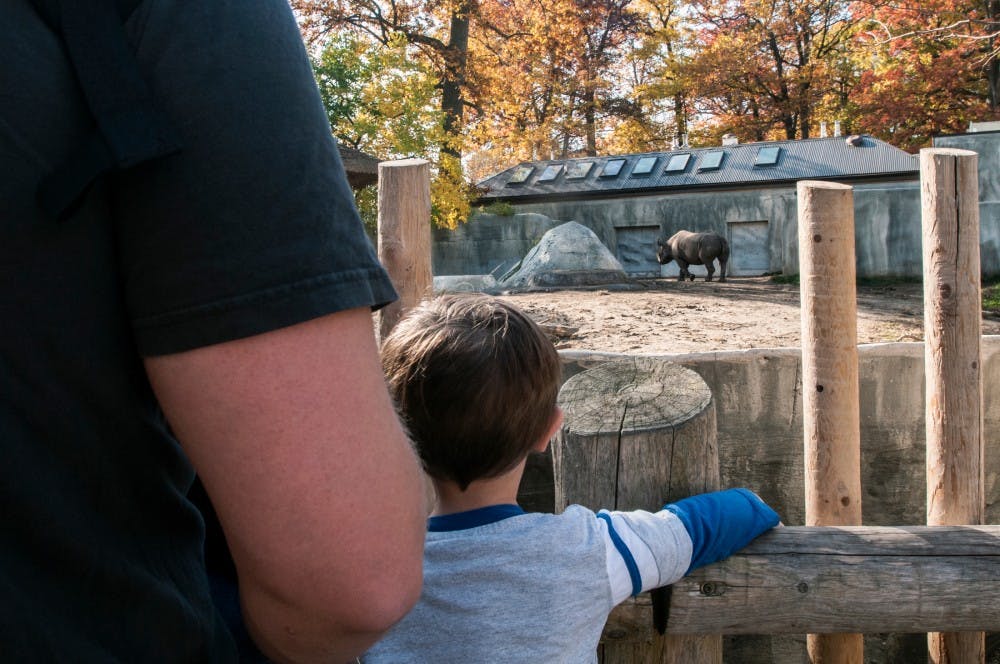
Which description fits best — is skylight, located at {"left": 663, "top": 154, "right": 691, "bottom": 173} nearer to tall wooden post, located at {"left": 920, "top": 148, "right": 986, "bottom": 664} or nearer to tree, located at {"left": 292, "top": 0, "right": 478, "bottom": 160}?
tree, located at {"left": 292, "top": 0, "right": 478, "bottom": 160}

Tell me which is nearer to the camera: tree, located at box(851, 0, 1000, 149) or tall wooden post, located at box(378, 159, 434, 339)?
tall wooden post, located at box(378, 159, 434, 339)

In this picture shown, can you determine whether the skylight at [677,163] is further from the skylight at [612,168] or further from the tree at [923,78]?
the tree at [923,78]

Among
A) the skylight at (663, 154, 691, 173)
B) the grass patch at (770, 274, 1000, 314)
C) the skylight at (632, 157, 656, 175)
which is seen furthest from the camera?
the skylight at (632, 157, 656, 175)

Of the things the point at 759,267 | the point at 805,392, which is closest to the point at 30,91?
the point at 805,392

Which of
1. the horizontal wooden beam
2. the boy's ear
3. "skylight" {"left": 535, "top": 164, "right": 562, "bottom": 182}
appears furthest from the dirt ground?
"skylight" {"left": 535, "top": 164, "right": 562, "bottom": 182}

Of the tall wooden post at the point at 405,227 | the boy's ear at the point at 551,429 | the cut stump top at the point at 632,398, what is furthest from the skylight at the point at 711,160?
the boy's ear at the point at 551,429

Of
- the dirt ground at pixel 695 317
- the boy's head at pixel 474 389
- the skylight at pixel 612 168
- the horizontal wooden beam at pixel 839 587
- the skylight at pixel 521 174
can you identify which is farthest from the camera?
the skylight at pixel 521 174

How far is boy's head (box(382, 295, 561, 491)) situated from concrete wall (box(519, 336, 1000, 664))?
4.08m

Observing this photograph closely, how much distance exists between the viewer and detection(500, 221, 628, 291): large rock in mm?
13438

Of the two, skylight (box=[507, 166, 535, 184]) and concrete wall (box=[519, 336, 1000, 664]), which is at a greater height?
skylight (box=[507, 166, 535, 184])

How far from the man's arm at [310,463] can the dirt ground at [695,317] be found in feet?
23.1

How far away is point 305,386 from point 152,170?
0.19m

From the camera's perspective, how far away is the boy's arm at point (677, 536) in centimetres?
175

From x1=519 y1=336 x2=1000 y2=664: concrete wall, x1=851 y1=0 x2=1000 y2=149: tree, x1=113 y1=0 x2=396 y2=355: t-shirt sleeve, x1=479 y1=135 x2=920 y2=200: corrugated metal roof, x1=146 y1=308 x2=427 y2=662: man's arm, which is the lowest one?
x1=519 y1=336 x2=1000 y2=664: concrete wall
